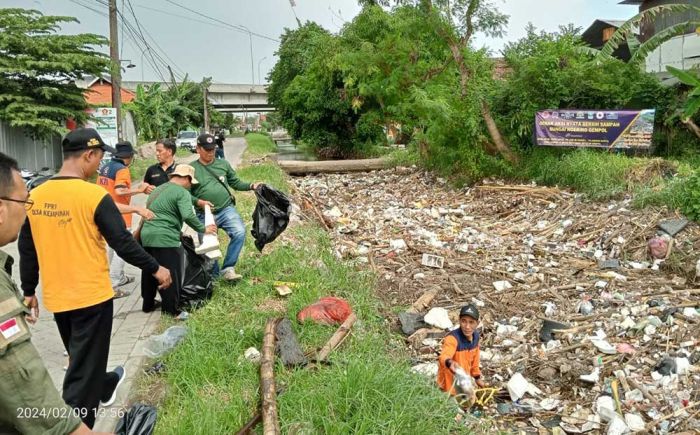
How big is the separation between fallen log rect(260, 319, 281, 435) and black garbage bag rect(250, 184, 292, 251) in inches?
78.8

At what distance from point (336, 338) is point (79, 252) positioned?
2028 millimetres

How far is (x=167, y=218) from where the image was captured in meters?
5.02

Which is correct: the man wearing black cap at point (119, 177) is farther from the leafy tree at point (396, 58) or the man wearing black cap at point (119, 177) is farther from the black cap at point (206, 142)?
the leafy tree at point (396, 58)

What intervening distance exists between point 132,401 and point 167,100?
45.6 m

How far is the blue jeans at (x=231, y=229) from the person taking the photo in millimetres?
6000

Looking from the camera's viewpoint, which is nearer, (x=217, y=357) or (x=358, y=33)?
(x=217, y=357)

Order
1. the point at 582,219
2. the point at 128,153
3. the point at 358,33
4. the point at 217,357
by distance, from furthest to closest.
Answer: the point at 358,33
the point at 582,219
the point at 128,153
the point at 217,357

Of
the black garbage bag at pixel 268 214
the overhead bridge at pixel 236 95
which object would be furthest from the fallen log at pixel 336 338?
the overhead bridge at pixel 236 95

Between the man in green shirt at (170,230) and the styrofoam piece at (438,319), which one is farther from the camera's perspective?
the styrofoam piece at (438,319)

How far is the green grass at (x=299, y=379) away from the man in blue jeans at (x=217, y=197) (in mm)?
325

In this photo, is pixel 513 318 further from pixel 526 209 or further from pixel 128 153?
pixel 526 209

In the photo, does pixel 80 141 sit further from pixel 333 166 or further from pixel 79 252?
pixel 333 166

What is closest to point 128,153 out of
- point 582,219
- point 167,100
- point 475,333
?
point 475,333

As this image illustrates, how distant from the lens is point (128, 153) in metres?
5.50
